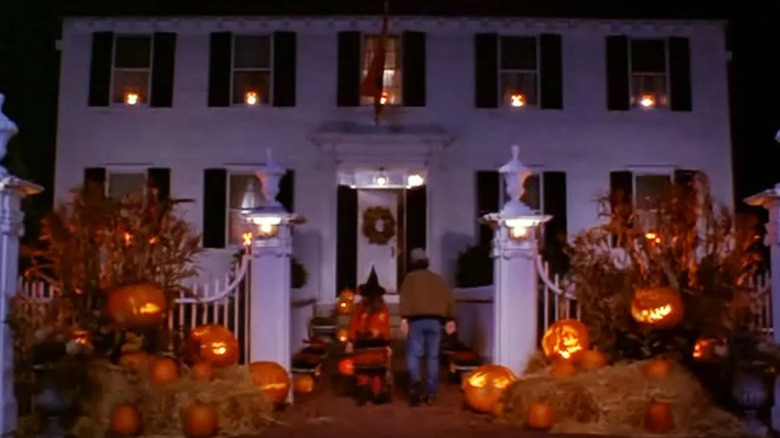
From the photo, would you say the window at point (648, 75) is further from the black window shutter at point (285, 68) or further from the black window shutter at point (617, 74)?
the black window shutter at point (285, 68)

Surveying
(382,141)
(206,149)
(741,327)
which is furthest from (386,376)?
(206,149)

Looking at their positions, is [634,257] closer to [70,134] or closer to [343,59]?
[343,59]

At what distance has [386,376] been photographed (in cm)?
1177

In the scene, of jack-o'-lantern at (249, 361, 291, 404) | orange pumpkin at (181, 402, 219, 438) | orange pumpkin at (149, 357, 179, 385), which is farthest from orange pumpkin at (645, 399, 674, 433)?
orange pumpkin at (149, 357, 179, 385)

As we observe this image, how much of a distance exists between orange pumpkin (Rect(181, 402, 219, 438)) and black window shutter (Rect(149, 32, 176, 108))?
1221cm

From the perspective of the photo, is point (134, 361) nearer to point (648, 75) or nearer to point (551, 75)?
point (551, 75)

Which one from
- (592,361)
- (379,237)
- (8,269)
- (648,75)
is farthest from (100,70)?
(592,361)

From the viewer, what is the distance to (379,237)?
2022 centimetres

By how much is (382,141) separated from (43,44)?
887cm

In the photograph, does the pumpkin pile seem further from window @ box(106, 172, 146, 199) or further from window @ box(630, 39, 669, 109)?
window @ box(106, 172, 146, 199)

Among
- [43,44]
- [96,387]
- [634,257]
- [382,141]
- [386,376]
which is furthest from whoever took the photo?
[43,44]

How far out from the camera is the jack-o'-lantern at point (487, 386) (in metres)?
10.4

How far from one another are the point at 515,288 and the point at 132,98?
38.5 feet

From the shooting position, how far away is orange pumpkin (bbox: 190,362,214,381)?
9571 millimetres
